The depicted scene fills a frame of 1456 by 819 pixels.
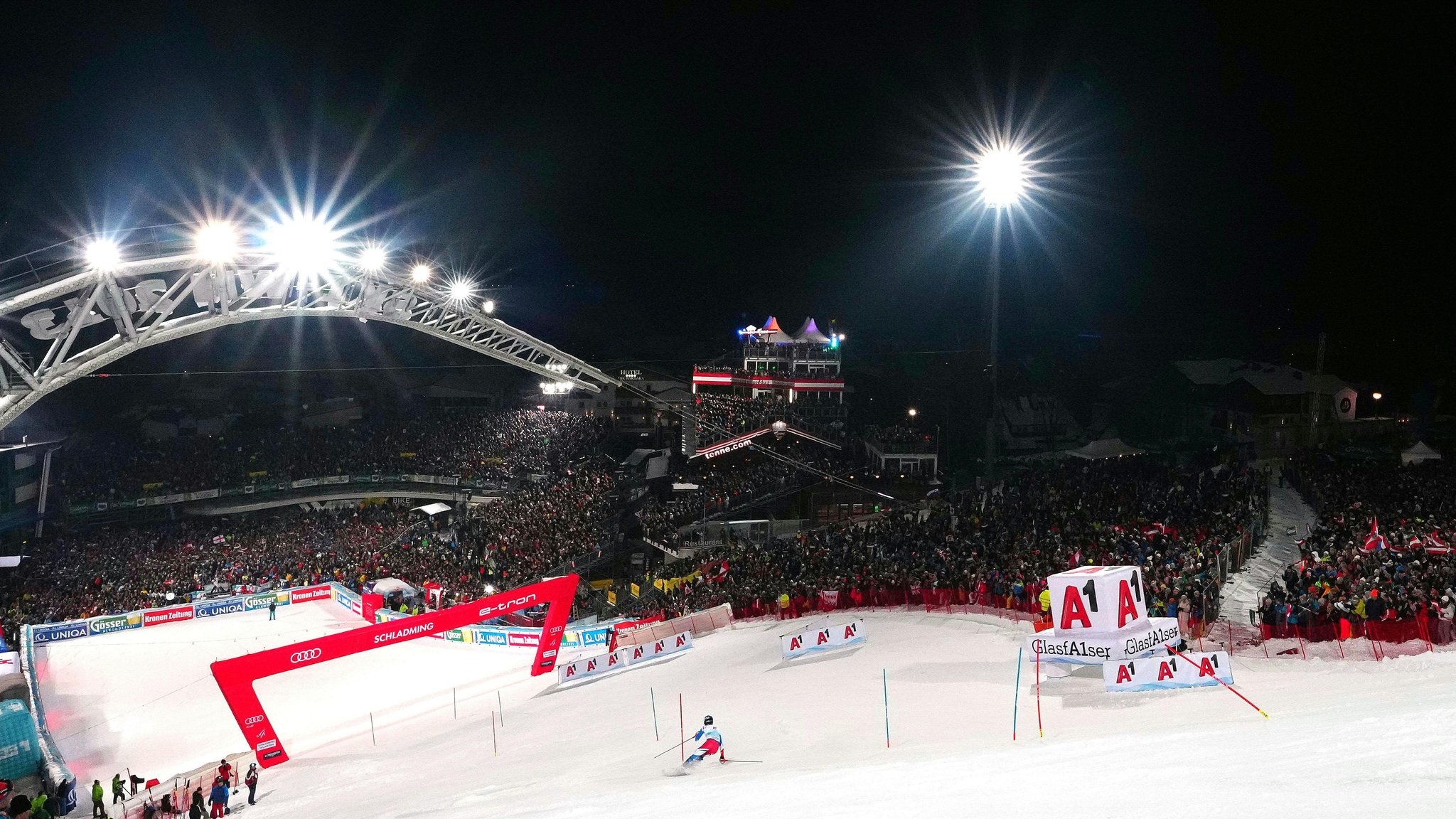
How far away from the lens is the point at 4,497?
3806 centimetres

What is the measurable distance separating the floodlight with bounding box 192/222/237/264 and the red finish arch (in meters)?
7.12

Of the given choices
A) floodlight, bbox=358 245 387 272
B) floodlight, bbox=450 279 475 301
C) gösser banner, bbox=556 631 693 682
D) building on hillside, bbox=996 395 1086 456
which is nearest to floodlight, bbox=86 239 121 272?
floodlight, bbox=358 245 387 272

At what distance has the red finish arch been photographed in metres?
15.8

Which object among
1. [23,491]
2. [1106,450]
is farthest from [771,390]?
[23,491]

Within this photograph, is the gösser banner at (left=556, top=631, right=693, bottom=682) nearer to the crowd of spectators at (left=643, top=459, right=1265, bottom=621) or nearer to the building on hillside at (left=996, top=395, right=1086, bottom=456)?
the crowd of spectators at (left=643, top=459, right=1265, bottom=621)

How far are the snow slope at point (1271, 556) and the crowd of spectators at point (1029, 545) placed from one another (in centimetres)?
72

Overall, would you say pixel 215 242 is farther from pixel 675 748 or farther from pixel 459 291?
pixel 675 748

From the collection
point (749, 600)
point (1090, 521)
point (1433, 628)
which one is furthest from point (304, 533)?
point (1433, 628)

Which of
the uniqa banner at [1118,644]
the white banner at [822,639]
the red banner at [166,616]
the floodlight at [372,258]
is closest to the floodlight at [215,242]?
the floodlight at [372,258]

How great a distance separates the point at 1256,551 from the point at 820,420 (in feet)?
83.2

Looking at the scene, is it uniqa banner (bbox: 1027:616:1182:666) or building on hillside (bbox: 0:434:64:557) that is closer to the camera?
uniqa banner (bbox: 1027:616:1182:666)

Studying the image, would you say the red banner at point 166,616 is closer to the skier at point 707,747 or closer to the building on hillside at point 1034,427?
the skier at point 707,747

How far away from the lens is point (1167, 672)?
11.7 metres

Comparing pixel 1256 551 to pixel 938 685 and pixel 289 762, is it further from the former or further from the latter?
pixel 289 762
